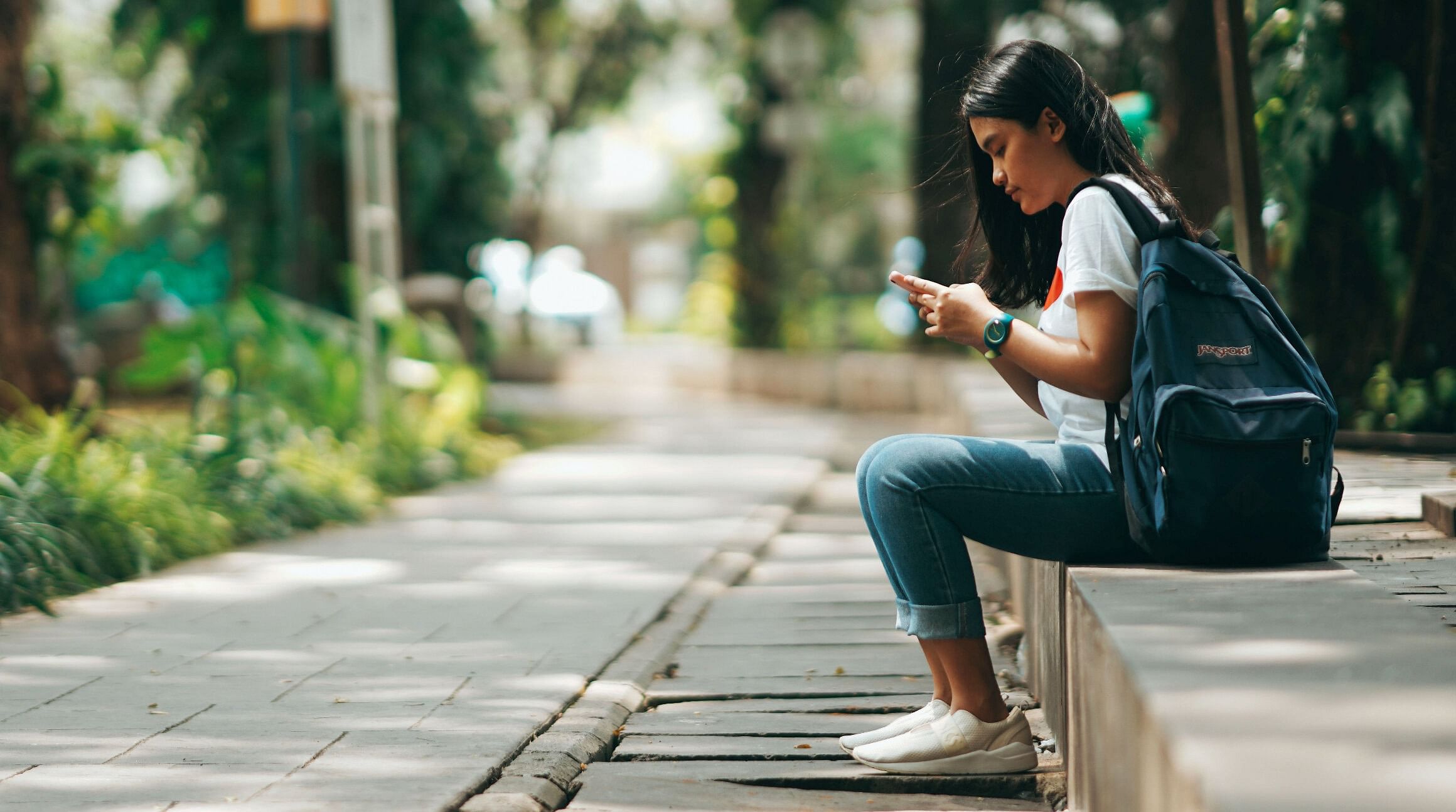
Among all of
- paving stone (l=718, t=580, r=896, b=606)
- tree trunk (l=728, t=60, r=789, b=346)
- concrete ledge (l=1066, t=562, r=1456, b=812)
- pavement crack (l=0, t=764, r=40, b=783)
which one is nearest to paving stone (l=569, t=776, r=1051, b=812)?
concrete ledge (l=1066, t=562, r=1456, b=812)

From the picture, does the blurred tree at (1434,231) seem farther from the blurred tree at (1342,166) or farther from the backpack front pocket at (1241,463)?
the backpack front pocket at (1241,463)

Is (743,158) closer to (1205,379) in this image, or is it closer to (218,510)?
(218,510)

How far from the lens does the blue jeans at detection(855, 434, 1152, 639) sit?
3354mm

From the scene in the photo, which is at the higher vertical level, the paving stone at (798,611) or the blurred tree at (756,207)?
the blurred tree at (756,207)

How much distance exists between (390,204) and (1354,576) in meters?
8.28

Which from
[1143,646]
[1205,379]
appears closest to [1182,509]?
[1205,379]

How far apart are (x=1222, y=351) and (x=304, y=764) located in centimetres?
221

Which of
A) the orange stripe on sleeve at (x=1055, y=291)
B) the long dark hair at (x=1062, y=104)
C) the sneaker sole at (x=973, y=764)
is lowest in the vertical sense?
the sneaker sole at (x=973, y=764)

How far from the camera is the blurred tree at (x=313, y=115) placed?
1263 cm

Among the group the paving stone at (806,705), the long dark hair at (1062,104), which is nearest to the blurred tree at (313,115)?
the paving stone at (806,705)

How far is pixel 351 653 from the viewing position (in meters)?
4.96

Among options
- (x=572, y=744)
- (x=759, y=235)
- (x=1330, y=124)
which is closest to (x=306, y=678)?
(x=572, y=744)

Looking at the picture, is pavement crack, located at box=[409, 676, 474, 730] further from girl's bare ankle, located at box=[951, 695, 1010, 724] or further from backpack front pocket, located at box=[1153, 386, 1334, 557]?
backpack front pocket, located at box=[1153, 386, 1334, 557]

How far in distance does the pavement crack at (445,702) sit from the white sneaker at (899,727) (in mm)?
1097
